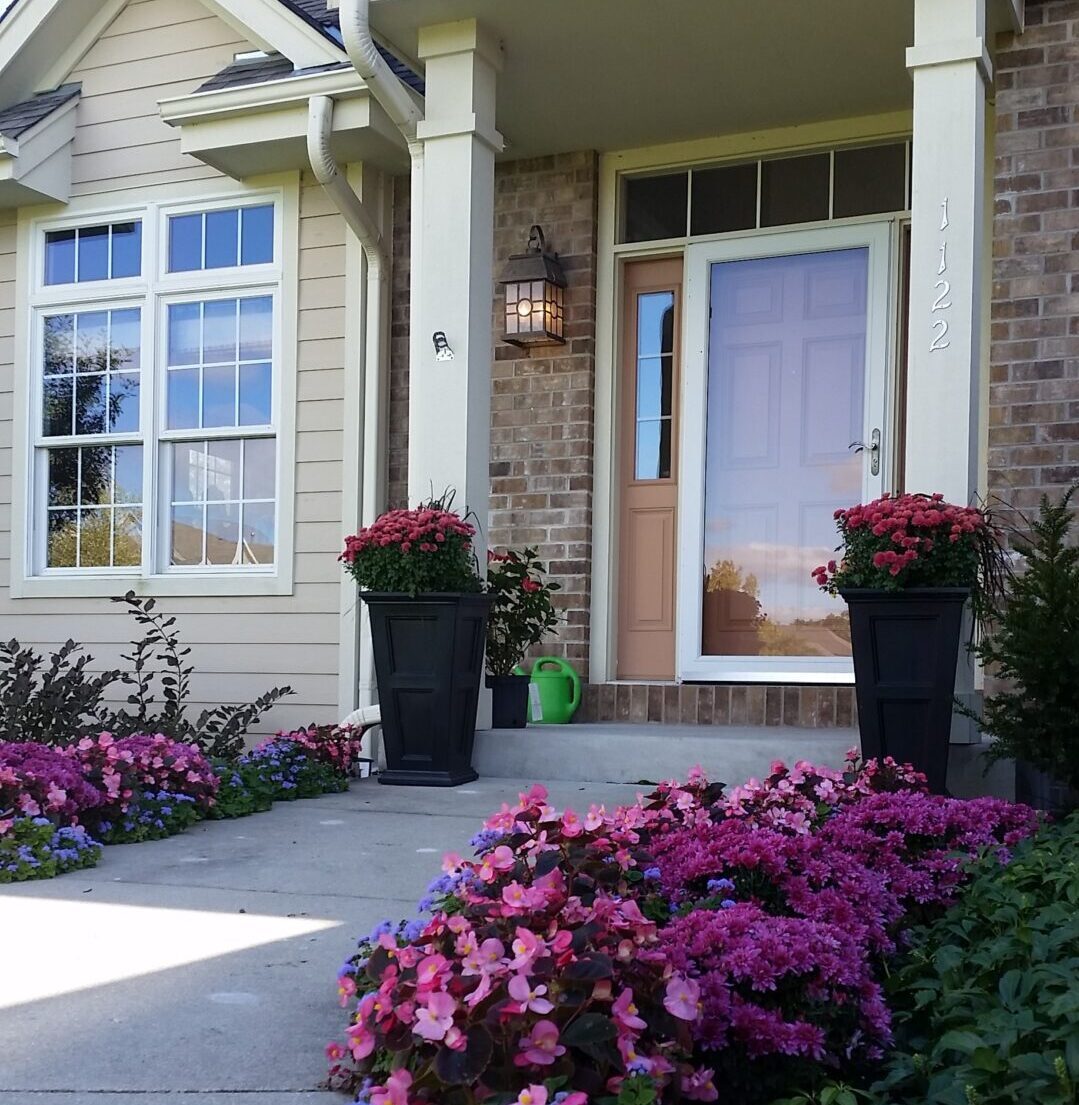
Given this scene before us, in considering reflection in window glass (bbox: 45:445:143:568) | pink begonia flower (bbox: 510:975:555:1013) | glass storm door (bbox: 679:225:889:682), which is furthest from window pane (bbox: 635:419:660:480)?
pink begonia flower (bbox: 510:975:555:1013)

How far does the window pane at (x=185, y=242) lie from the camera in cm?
685

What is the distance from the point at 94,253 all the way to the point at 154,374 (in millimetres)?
833

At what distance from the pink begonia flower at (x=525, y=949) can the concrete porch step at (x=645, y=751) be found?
10.2 ft

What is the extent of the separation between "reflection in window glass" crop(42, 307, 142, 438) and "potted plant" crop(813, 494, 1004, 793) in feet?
13.9

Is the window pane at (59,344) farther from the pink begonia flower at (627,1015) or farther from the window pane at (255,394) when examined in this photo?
the pink begonia flower at (627,1015)

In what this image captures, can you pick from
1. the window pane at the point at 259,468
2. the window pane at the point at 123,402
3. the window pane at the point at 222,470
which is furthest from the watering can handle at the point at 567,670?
the window pane at the point at 123,402

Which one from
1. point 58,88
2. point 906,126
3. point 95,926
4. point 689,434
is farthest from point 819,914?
point 58,88

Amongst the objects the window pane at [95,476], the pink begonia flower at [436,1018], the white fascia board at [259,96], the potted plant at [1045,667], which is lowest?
the pink begonia flower at [436,1018]

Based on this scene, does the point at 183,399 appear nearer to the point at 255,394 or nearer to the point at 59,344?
the point at 255,394

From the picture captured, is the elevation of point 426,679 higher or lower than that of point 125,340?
lower

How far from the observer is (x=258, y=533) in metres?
6.73

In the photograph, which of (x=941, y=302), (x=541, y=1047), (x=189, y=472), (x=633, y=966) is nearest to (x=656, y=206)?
A: (x=941, y=302)

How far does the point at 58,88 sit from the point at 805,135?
404cm

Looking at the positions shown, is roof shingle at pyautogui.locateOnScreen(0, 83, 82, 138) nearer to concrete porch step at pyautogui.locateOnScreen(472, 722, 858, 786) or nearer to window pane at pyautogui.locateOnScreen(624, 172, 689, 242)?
window pane at pyautogui.locateOnScreen(624, 172, 689, 242)
